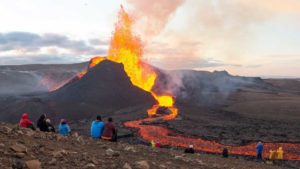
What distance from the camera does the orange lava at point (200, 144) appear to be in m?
34.3

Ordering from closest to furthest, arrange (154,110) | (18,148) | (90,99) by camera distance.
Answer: (18,148)
(154,110)
(90,99)

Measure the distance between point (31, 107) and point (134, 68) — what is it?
2261 centimetres

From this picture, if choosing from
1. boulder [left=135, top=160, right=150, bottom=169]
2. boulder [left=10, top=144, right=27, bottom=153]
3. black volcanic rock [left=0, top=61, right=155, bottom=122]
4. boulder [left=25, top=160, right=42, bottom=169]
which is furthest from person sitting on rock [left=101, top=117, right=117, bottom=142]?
black volcanic rock [left=0, top=61, right=155, bottom=122]

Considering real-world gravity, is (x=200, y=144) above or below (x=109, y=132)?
below

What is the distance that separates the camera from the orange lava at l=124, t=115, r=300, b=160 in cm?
3431

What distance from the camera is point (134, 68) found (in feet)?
238

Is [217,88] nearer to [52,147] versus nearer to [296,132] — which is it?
[296,132]

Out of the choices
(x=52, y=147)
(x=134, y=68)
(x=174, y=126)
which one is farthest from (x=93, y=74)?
(x=52, y=147)

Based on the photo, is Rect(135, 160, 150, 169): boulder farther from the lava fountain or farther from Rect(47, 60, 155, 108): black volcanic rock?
Rect(47, 60, 155, 108): black volcanic rock

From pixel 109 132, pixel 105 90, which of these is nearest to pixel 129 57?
pixel 105 90

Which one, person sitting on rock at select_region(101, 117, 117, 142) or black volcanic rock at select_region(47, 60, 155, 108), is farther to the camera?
black volcanic rock at select_region(47, 60, 155, 108)

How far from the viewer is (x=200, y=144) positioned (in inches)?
1453

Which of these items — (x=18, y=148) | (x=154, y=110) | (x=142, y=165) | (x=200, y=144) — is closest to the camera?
(x=18, y=148)

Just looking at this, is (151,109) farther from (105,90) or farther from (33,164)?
(33,164)
